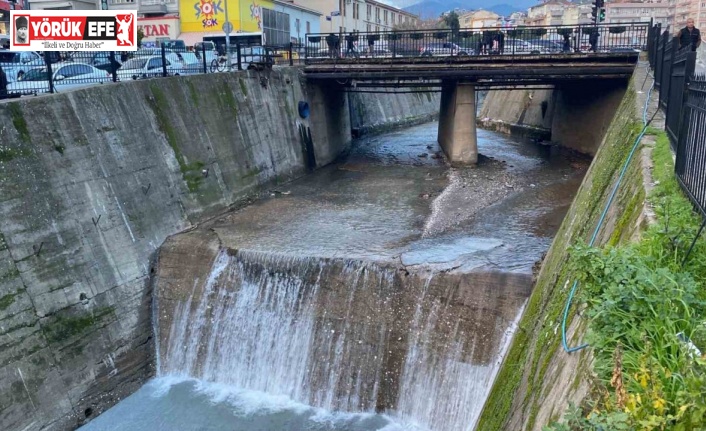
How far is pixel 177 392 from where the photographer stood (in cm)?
1357

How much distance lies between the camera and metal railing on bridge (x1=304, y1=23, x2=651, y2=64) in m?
23.1

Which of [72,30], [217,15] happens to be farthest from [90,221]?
[217,15]

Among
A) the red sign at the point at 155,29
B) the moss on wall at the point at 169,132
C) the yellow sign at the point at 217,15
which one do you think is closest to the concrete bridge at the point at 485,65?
the moss on wall at the point at 169,132

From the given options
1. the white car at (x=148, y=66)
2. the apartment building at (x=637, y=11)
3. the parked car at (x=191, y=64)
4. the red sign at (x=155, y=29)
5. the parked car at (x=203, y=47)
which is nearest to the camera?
the white car at (x=148, y=66)

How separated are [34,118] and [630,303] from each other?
534 inches

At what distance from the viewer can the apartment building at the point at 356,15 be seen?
67.6m

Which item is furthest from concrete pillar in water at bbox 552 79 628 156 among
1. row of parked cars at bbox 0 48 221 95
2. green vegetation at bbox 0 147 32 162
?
green vegetation at bbox 0 147 32 162

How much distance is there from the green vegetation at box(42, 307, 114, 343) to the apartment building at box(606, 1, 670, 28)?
10839 centimetres

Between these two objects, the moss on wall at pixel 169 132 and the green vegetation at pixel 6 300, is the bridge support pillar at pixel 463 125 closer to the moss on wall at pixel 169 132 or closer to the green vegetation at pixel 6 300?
the moss on wall at pixel 169 132

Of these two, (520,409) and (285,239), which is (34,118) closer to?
(285,239)

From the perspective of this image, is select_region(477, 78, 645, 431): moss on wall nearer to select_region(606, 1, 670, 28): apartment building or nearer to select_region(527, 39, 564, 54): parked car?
select_region(527, 39, 564, 54): parked car

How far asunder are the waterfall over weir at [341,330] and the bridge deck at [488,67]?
12.9 m

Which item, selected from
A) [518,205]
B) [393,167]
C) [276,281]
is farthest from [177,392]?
[393,167]

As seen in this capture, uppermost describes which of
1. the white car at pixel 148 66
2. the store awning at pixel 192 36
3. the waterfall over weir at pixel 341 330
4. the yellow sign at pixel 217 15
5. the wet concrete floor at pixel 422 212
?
the yellow sign at pixel 217 15
